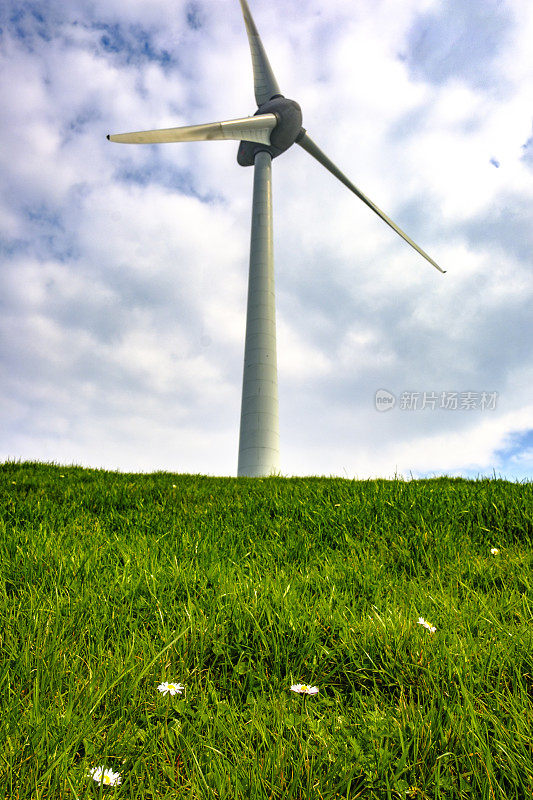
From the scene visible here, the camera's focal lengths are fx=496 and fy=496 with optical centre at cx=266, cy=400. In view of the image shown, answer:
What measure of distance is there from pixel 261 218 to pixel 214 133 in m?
4.82

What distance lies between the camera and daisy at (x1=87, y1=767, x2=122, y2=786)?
5.61 ft

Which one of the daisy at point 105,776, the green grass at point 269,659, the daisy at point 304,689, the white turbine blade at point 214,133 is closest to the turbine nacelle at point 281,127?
the white turbine blade at point 214,133

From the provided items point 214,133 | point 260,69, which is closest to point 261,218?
point 214,133

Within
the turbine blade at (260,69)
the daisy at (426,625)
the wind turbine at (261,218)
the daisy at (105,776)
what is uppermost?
the turbine blade at (260,69)

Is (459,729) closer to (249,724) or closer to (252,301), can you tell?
(249,724)

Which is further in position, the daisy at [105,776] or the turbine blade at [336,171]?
the turbine blade at [336,171]

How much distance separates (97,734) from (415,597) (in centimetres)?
231

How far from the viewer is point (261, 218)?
24.9 metres

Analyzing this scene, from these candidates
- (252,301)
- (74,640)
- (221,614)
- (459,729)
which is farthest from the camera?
(252,301)

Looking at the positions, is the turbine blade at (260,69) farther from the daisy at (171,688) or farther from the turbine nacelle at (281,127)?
the daisy at (171,688)

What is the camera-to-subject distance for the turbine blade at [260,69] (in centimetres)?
2695

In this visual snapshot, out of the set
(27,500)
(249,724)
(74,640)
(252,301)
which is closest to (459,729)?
(249,724)

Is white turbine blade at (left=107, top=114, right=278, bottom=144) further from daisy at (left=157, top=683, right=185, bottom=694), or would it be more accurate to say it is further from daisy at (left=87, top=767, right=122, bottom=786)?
daisy at (left=87, top=767, right=122, bottom=786)

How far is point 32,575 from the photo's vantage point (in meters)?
3.70
